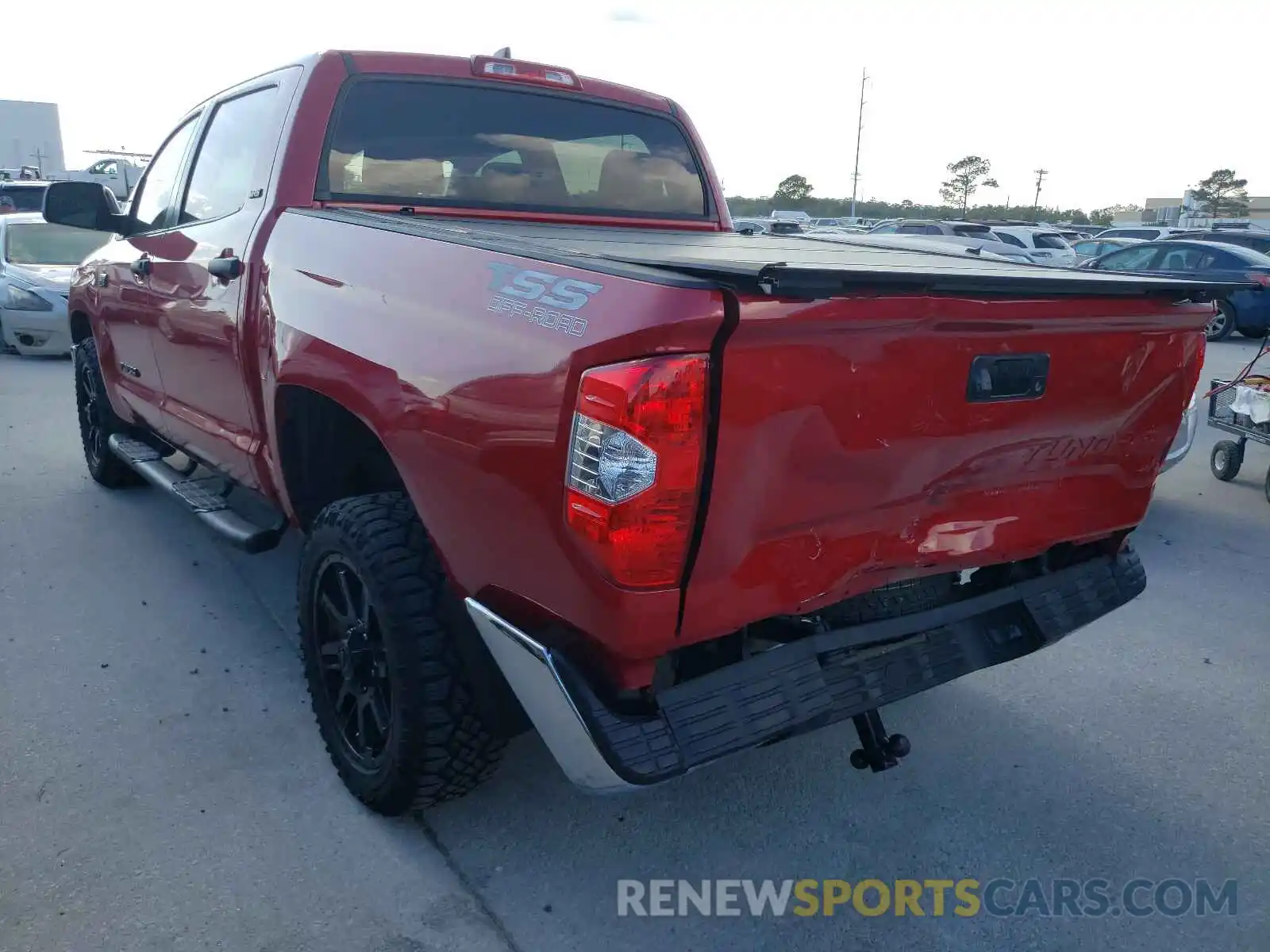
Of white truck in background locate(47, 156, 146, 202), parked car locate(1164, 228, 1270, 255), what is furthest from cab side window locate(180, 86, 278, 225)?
white truck in background locate(47, 156, 146, 202)

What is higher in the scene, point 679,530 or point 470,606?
point 679,530

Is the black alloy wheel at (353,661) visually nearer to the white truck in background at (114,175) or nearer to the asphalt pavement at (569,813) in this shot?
the asphalt pavement at (569,813)

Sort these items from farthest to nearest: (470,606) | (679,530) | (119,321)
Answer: (119,321), (470,606), (679,530)

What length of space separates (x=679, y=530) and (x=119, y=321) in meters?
3.86

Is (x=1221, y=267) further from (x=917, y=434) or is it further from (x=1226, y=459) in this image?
(x=917, y=434)

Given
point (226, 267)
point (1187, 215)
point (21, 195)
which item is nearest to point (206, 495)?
point (226, 267)

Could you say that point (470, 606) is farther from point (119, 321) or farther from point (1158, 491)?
point (1158, 491)

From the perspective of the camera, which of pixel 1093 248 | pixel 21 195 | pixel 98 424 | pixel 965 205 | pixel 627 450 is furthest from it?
pixel 965 205

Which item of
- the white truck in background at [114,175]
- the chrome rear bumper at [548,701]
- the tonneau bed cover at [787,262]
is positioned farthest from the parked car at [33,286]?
the white truck in background at [114,175]

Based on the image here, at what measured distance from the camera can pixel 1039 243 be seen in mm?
23109

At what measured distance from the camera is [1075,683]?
365 cm

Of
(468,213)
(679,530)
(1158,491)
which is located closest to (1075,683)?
(679,530)

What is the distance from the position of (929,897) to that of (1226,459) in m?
5.39

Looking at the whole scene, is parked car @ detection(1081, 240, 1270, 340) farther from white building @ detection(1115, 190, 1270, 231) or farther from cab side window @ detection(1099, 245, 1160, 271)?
white building @ detection(1115, 190, 1270, 231)
